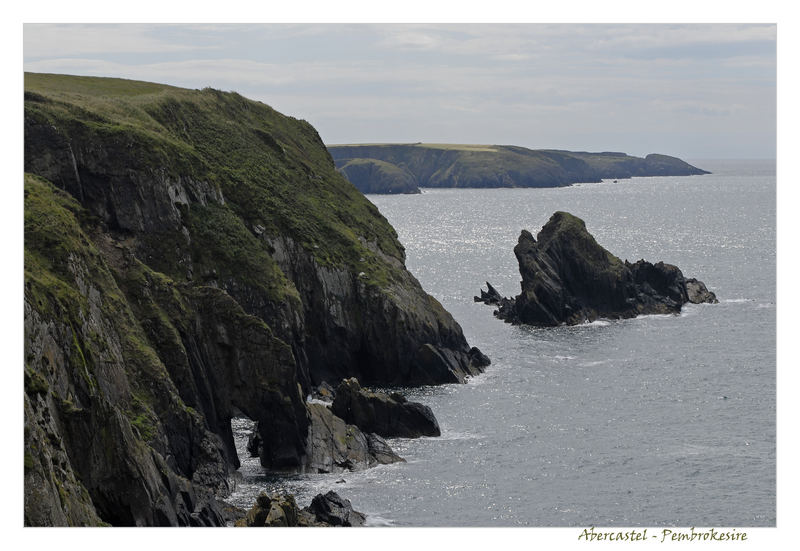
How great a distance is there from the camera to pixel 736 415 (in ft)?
303

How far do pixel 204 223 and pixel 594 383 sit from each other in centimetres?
4458

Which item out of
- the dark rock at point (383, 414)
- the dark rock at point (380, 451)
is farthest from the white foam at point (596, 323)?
the dark rock at point (380, 451)

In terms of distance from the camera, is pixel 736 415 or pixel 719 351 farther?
pixel 719 351

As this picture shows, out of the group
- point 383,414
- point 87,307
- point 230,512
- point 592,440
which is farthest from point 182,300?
point 592,440

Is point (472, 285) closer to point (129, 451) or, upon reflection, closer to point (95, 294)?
point (95, 294)

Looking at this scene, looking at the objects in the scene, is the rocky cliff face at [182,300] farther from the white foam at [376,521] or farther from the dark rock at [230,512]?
the white foam at [376,521]

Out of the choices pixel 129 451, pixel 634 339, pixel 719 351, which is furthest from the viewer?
pixel 634 339

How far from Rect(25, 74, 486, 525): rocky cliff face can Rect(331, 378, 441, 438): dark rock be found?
28.1 feet

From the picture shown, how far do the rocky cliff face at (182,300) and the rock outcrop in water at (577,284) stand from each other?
2110 centimetres

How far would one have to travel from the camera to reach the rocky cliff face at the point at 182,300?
53.2 meters

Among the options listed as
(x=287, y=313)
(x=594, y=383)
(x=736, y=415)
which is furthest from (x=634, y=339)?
(x=287, y=313)

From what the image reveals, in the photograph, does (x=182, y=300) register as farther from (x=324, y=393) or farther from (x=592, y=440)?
(x=592, y=440)

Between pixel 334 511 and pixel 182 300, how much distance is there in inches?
1068

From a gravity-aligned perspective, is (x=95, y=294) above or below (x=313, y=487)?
above
